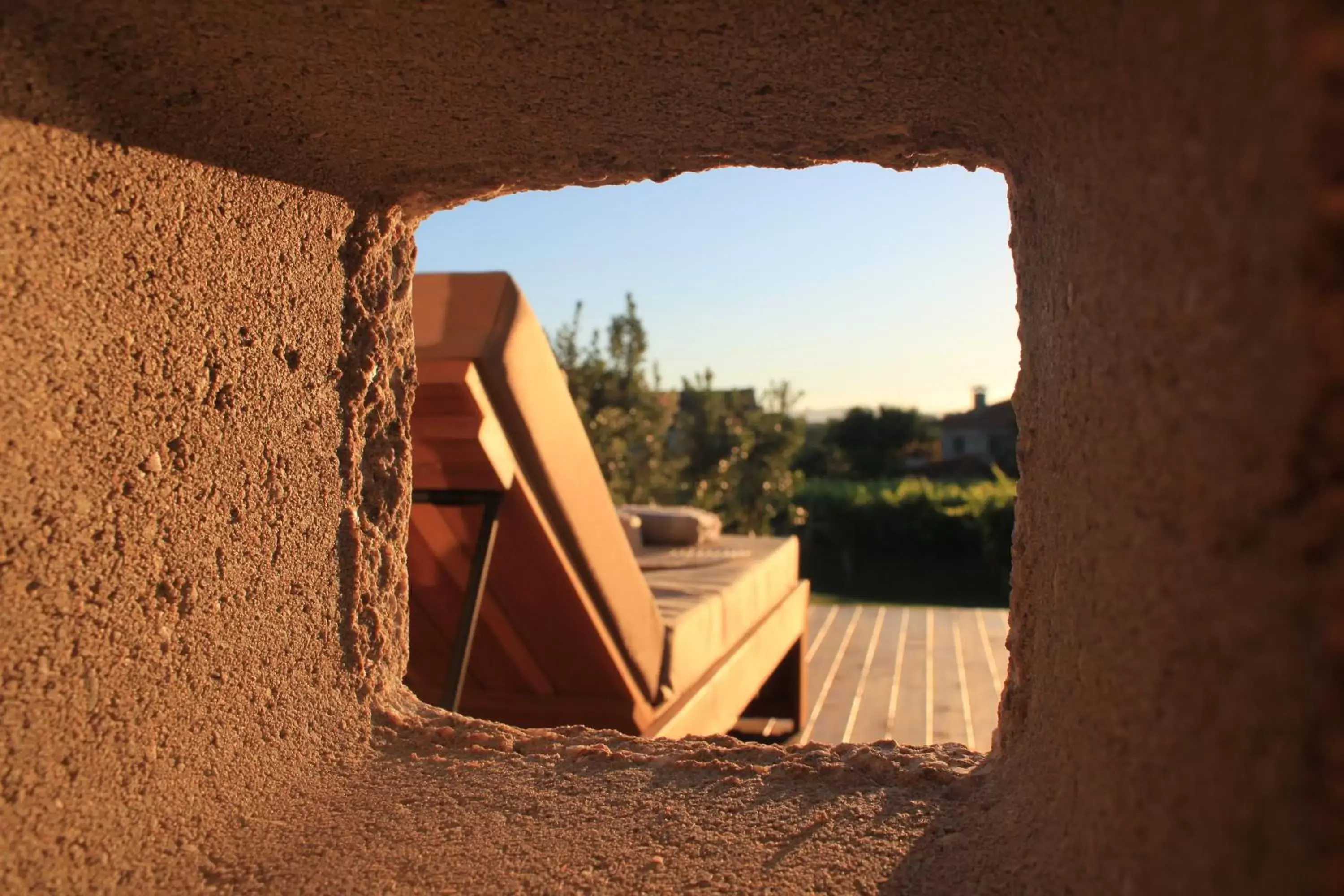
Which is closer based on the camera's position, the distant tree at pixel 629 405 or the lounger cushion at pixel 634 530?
the lounger cushion at pixel 634 530

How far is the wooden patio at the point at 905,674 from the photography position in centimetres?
497

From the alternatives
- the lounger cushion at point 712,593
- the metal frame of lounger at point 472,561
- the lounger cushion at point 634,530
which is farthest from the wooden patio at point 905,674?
the metal frame of lounger at point 472,561

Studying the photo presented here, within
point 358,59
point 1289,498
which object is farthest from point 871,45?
point 1289,498

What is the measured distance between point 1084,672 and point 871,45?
574 millimetres

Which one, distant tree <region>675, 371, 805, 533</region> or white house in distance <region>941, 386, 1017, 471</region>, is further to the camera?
white house in distance <region>941, 386, 1017, 471</region>

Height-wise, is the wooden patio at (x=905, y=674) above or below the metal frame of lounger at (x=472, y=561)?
below

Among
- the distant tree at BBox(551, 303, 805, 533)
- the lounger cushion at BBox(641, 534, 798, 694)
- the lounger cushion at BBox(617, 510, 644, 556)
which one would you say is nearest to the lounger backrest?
the lounger cushion at BBox(641, 534, 798, 694)

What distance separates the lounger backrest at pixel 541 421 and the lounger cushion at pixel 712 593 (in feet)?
1.13

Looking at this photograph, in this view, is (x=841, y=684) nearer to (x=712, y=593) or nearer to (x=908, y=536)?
(x=712, y=593)

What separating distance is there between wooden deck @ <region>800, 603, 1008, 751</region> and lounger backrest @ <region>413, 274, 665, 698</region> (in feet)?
5.86

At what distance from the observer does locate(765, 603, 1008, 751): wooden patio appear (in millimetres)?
4969

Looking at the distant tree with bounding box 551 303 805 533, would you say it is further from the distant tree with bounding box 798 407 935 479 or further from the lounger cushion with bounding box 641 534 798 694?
the distant tree with bounding box 798 407 935 479

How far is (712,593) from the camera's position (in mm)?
3621

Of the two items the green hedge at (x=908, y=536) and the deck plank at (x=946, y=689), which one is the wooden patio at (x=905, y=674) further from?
the green hedge at (x=908, y=536)
